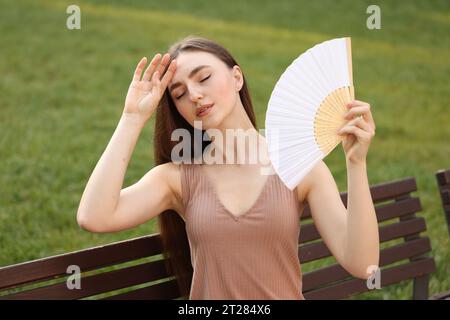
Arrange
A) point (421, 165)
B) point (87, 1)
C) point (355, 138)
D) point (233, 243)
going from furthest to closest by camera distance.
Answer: point (87, 1), point (421, 165), point (233, 243), point (355, 138)

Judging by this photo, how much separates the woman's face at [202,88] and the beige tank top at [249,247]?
30cm

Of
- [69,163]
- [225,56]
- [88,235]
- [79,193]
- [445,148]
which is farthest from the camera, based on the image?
[445,148]

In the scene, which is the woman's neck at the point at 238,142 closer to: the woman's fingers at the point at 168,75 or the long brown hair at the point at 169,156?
the long brown hair at the point at 169,156

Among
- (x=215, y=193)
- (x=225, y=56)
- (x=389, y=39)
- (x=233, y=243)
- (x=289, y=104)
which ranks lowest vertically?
(x=233, y=243)

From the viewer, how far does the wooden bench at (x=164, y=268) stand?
2.64m

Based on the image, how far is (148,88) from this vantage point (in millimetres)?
2674

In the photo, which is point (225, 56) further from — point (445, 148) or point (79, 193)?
point (445, 148)

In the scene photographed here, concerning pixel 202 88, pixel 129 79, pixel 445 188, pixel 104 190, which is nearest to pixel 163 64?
pixel 202 88

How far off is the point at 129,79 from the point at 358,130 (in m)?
5.54

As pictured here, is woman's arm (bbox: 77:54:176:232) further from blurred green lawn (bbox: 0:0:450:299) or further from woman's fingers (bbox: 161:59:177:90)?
blurred green lawn (bbox: 0:0:450:299)

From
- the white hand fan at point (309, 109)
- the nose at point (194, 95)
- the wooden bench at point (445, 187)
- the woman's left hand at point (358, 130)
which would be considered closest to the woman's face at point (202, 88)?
the nose at point (194, 95)

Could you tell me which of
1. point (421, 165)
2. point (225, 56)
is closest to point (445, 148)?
point (421, 165)
